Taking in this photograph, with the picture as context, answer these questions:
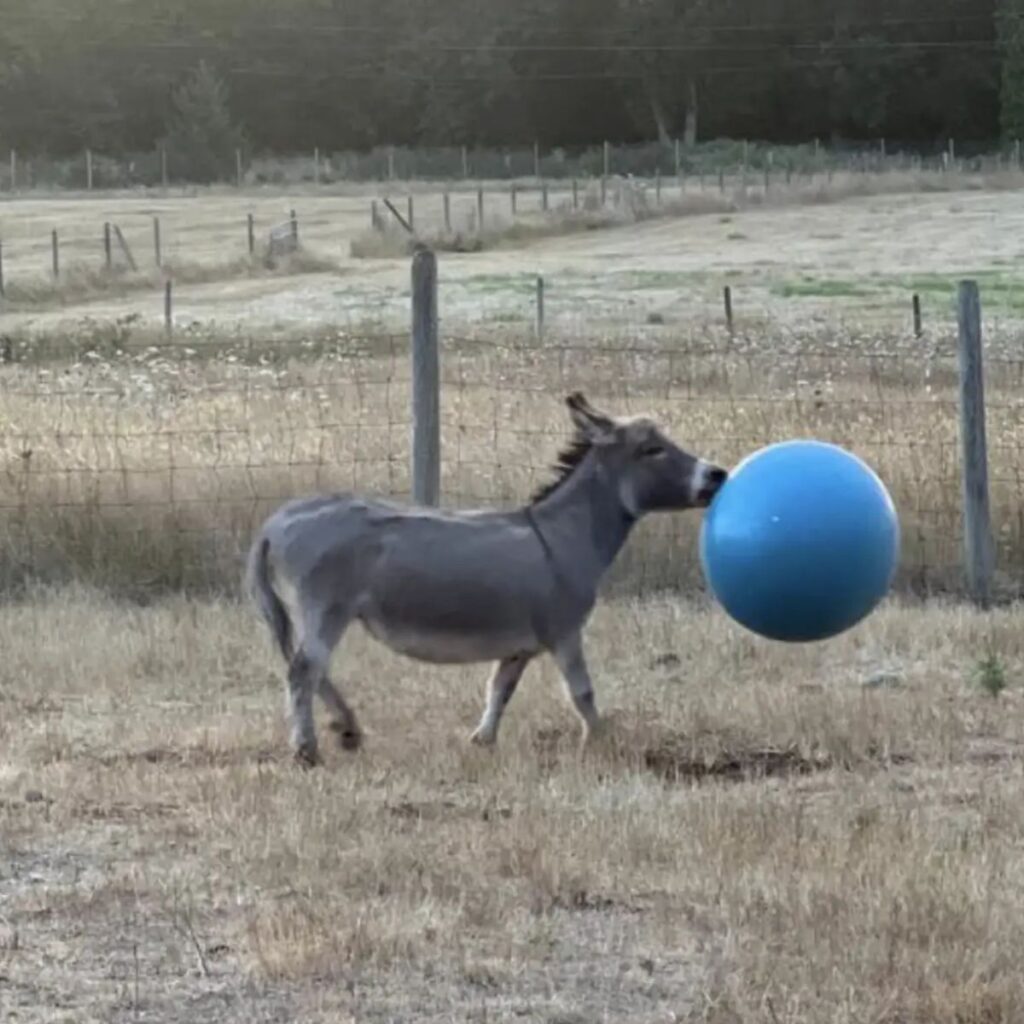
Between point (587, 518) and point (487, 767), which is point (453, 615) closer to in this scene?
point (487, 767)

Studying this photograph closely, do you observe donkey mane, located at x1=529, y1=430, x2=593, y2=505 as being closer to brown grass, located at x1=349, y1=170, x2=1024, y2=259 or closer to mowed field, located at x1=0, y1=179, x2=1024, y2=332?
mowed field, located at x1=0, y1=179, x2=1024, y2=332

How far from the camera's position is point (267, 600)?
9.16 m

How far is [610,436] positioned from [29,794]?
2864 mm

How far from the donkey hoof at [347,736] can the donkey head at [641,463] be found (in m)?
1.51

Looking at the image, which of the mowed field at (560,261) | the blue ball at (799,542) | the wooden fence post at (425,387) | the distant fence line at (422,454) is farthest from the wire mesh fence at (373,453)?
the mowed field at (560,261)

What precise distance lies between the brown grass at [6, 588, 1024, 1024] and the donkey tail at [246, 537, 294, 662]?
17.2 inches

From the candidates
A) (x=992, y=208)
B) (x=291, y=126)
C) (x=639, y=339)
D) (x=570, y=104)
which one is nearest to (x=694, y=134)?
(x=570, y=104)

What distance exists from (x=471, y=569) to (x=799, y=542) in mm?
1331

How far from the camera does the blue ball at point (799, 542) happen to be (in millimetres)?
8836

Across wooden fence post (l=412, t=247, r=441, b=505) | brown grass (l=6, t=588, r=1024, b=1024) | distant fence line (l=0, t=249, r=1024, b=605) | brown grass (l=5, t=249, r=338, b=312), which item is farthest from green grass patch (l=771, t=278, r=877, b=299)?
brown grass (l=6, t=588, r=1024, b=1024)

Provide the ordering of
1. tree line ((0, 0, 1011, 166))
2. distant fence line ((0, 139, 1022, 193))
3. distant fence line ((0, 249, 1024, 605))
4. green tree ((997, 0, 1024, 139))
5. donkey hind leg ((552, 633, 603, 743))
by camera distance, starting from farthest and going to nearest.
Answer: tree line ((0, 0, 1011, 166))
green tree ((997, 0, 1024, 139))
distant fence line ((0, 139, 1022, 193))
distant fence line ((0, 249, 1024, 605))
donkey hind leg ((552, 633, 603, 743))

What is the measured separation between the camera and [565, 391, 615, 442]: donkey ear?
9.34m

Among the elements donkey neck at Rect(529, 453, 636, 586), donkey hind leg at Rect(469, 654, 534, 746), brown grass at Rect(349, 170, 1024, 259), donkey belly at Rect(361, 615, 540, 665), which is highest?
brown grass at Rect(349, 170, 1024, 259)

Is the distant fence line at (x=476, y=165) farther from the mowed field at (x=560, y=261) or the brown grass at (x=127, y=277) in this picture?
the brown grass at (x=127, y=277)
